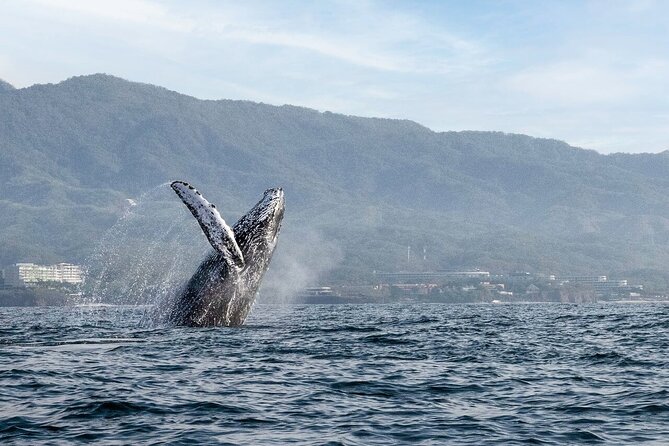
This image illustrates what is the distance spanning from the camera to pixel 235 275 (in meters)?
26.8

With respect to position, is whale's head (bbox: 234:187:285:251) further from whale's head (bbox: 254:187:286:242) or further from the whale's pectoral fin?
the whale's pectoral fin

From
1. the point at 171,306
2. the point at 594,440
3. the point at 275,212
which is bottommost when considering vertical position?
the point at 594,440

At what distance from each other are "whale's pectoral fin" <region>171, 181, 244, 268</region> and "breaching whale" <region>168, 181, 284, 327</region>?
112cm

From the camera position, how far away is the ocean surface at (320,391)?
1438 centimetres

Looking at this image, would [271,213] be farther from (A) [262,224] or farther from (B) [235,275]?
(B) [235,275]

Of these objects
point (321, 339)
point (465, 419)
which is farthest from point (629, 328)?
point (465, 419)

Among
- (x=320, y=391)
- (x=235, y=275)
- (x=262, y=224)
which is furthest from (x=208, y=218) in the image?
(x=320, y=391)

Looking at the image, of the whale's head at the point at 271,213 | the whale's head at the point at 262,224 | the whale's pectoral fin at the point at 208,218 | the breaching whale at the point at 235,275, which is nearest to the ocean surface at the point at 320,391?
the breaching whale at the point at 235,275

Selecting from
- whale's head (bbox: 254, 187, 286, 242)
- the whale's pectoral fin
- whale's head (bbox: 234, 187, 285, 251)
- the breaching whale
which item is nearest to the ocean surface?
the breaching whale

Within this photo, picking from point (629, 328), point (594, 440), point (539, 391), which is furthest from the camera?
point (629, 328)

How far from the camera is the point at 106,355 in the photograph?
2284 cm

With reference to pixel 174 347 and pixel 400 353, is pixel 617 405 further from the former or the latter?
pixel 174 347

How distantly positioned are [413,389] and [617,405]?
11.1ft

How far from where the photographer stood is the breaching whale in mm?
26906
